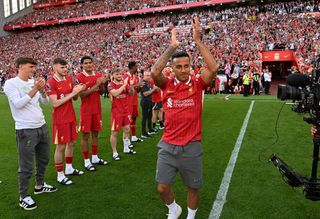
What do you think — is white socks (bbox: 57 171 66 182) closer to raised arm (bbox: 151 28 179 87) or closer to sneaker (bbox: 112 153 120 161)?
sneaker (bbox: 112 153 120 161)

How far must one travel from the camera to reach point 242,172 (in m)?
5.76

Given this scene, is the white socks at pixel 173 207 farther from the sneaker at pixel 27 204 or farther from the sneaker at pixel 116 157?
the sneaker at pixel 116 157

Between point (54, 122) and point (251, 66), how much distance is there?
18004 millimetres

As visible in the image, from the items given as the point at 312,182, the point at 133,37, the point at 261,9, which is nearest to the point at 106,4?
the point at 133,37

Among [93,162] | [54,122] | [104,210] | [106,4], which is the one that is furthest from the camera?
[106,4]

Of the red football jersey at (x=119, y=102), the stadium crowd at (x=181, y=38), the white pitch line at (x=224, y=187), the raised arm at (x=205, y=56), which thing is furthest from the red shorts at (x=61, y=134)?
the stadium crowd at (x=181, y=38)

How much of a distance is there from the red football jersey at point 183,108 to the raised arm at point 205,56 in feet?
0.33

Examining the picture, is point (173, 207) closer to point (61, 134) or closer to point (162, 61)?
point (162, 61)

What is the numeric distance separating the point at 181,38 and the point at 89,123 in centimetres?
2766

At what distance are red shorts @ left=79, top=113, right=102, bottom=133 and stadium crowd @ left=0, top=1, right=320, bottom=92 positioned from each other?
15788 millimetres

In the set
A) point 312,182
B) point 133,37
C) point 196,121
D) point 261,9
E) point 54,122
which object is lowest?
point 312,182

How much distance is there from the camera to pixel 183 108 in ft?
11.6

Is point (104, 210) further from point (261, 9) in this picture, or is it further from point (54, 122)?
point (261, 9)

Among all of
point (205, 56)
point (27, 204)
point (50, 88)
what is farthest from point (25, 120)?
point (205, 56)
